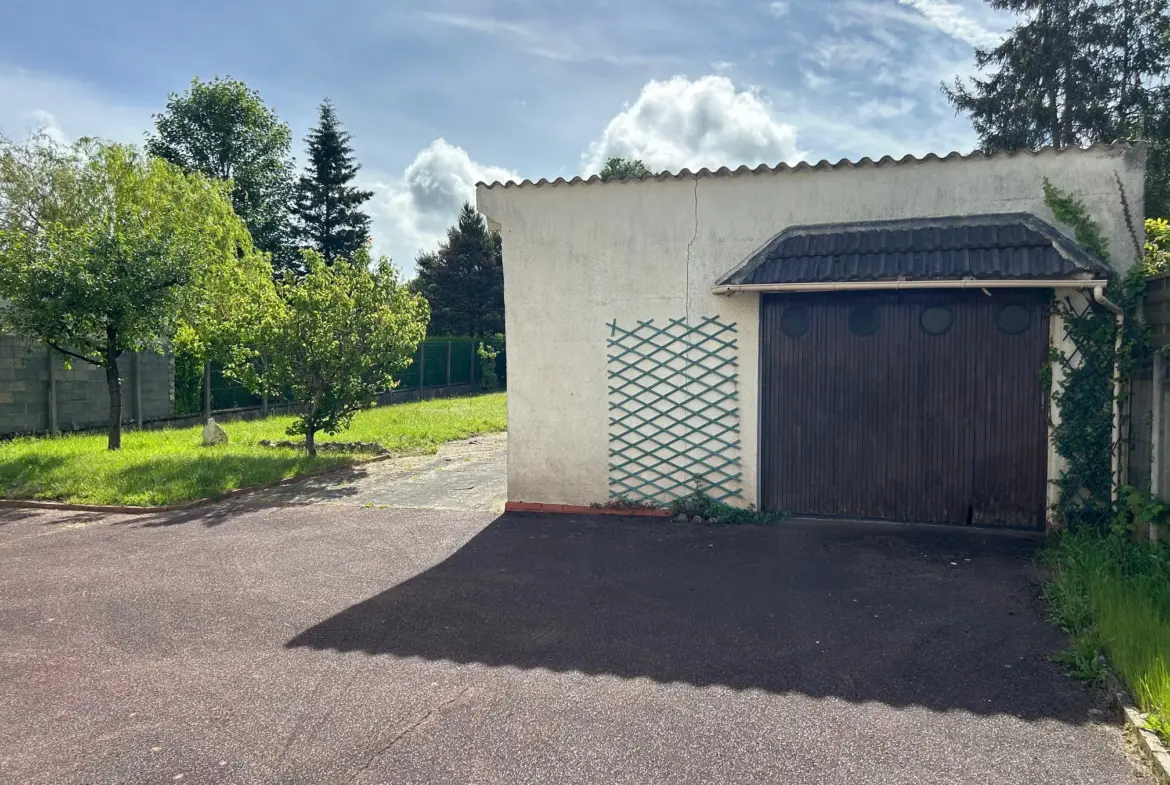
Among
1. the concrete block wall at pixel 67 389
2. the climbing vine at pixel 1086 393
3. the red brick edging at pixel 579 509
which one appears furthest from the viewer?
the concrete block wall at pixel 67 389

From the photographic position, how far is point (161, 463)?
9773 millimetres

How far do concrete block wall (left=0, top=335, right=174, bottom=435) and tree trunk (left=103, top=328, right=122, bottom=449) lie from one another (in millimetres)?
2341

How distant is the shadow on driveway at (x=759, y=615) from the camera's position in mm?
3801

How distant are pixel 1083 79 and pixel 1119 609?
19.9 meters

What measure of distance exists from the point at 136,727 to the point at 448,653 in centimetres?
150

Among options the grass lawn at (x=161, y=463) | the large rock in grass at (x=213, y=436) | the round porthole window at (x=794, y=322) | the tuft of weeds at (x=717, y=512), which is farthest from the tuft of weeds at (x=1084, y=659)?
the large rock in grass at (x=213, y=436)

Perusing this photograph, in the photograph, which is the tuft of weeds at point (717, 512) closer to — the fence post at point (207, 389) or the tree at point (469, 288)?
the fence post at point (207, 389)

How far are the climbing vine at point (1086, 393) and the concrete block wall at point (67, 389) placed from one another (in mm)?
13907

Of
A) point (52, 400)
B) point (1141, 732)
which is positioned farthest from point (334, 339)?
point (1141, 732)

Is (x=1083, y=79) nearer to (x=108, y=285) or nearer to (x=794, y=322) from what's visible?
(x=794, y=322)

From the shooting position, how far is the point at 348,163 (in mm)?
32750

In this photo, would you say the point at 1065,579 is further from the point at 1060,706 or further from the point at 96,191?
the point at 96,191

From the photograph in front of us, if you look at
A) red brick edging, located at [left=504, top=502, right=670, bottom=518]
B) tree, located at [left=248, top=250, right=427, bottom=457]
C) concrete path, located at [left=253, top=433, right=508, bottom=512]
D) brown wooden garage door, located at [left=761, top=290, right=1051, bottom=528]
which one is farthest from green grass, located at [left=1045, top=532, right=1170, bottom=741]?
tree, located at [left=248, top=250, right=427, bottom=457]

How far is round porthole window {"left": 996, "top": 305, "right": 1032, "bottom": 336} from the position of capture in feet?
21.3
